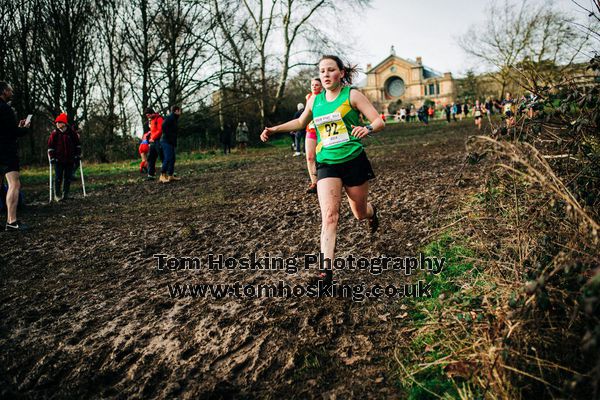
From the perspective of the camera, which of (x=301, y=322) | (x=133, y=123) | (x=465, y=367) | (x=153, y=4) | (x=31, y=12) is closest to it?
(x=465, y=367)

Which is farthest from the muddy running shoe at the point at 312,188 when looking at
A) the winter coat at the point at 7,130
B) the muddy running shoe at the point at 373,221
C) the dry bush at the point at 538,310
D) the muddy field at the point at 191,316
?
the winter coat at the point at 7,130

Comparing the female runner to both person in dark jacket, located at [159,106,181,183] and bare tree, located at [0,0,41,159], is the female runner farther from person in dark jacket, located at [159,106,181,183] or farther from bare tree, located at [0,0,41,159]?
bare tree, located at [0,0,41,159]

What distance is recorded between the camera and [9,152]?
6312 mm

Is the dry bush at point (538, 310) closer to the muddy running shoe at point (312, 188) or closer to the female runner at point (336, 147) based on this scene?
the female runner at point (336, 147)

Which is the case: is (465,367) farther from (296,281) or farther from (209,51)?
(209,51)

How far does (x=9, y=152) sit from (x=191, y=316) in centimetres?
518

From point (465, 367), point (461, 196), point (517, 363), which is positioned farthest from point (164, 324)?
point (461, 196)

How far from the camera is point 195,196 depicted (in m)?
8.70

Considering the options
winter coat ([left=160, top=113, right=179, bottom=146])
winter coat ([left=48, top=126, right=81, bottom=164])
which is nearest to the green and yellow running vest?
winter coat ([left=48, top=126, right=81, bottom=164])

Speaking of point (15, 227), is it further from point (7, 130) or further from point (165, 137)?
point (165, 137)

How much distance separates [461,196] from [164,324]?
4610mm

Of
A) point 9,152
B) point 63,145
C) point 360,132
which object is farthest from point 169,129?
point 360,132

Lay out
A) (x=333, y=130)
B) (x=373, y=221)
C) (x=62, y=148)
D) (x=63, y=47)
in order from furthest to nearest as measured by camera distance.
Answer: (x=63, y=47) < (x=62, y=148) < (x=373, y=221) < (x=333, y=130)

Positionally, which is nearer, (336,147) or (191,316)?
(191,316)
